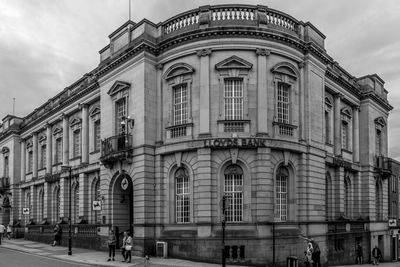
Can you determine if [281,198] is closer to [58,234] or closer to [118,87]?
[118,87]

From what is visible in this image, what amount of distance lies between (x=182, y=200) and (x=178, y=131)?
14.1ft

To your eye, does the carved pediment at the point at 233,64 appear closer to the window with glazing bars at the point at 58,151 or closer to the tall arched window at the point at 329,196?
the tall arched window at the point at 329,196

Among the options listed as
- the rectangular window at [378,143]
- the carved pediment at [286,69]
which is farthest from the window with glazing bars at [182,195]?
the rectangular window at [378,143]

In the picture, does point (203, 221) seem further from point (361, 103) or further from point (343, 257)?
point (361, 103)

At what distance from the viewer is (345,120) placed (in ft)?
121

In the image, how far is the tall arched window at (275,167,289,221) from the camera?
26.1 m

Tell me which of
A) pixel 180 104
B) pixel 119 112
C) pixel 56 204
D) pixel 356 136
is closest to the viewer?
pixel 180 104

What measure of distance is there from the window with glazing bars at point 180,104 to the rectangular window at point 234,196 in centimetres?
476

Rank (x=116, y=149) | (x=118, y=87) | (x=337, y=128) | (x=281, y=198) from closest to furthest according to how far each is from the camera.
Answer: (x=281, y=198) < (x=116, y=149) < (x=118, y=87) < (x=337, y=128)

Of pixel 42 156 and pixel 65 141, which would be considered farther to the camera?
pixel 42 156

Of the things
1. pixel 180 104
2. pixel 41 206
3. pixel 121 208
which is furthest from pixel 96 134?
pixel 41 206

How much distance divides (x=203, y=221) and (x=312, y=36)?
1472 cm

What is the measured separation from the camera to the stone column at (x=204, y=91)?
25.5 metres

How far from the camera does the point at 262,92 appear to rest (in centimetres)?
2553
